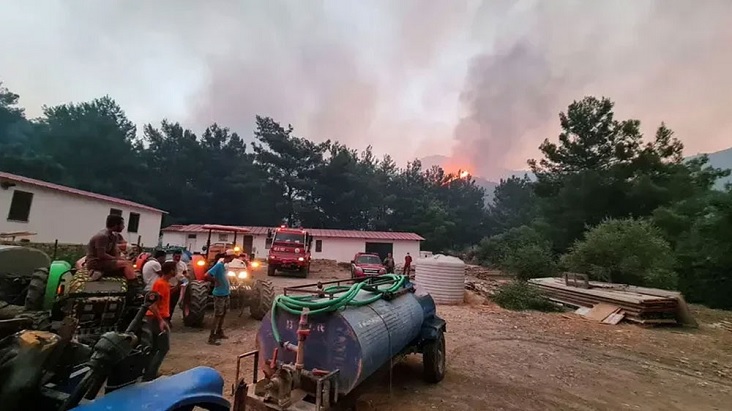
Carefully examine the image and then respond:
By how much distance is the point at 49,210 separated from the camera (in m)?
17.3

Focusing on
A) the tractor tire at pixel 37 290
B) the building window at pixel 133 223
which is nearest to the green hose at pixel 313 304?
the tractor tire at pixel 37 290

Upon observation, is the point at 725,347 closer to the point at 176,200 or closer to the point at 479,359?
the point at 479,359

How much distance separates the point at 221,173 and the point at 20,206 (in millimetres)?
29918

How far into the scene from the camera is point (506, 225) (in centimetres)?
5572

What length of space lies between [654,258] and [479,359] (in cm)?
1445

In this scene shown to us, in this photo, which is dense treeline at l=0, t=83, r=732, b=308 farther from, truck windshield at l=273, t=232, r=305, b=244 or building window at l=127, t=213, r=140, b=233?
building window at l=127, t=213, r=140, b=233

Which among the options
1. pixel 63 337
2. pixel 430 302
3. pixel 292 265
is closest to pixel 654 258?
pixel 430 302

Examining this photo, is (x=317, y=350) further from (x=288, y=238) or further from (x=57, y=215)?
(x=57, y=215)

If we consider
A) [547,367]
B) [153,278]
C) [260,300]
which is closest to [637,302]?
[547,367]

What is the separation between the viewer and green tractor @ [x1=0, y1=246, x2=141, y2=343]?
4.38 meters

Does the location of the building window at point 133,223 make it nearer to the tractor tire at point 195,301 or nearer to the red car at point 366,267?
the red car at point 366,267

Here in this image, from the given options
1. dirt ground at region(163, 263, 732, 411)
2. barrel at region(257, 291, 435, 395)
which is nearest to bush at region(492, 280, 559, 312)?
dirt ground at region(163, 263, 732, 411)

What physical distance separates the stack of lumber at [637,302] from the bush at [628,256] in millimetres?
Answer: 2606

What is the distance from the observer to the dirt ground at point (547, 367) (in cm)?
558
